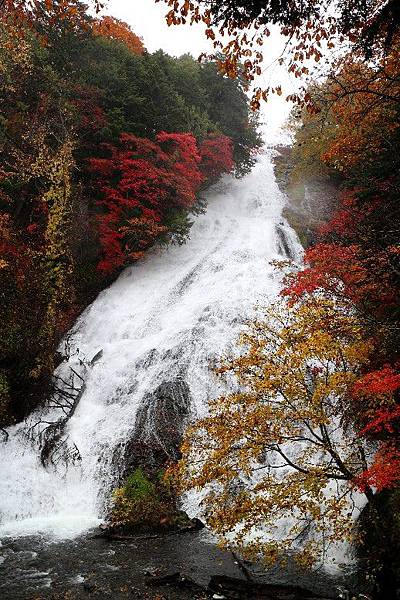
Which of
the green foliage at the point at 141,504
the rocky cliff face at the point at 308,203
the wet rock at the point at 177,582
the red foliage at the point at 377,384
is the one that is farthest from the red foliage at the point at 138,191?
the wet rock at the point at 177,582

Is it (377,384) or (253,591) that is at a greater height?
(377,384)

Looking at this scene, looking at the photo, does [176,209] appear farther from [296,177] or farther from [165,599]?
[165,599]

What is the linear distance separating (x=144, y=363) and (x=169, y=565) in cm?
678

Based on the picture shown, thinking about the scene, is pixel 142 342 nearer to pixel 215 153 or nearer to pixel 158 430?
pixel 158 430

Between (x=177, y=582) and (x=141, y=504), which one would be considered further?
(x=141, y=504)

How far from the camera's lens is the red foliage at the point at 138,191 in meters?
19.5

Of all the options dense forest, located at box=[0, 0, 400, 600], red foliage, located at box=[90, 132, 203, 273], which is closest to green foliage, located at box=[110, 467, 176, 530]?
dense forest, located at box=[0, 0, 400, 600]

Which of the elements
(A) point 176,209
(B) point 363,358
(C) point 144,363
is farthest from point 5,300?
(B) point 363,358

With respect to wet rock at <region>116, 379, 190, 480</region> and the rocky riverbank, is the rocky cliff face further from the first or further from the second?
the rocky riverbank

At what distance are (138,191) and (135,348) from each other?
835cm

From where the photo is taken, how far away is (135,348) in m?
15.1

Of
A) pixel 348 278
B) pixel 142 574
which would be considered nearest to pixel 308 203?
pixel 348 278

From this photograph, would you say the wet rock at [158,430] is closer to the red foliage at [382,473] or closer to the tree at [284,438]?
the tree at [284,438]

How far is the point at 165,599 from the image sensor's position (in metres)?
6.71
